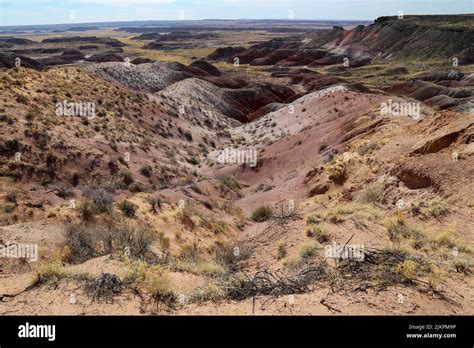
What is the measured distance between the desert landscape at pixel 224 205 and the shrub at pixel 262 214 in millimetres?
89

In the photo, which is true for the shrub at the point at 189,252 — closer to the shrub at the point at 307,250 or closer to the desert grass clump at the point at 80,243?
the desert grass clump at the point at 80,243

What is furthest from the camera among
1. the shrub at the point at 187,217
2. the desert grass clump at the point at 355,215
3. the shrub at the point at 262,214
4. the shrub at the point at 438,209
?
the shrub at the point at 262,214

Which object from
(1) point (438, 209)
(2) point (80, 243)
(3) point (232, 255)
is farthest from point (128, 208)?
(1) point (438, 209)

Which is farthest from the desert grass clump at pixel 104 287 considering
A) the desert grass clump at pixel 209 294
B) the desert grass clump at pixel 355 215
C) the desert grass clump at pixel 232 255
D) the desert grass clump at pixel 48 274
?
the desert grass clump at pixel 355 215

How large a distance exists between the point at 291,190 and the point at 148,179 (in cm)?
799

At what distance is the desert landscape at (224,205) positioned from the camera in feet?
23.4

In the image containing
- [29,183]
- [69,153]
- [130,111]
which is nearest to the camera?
[29,183]

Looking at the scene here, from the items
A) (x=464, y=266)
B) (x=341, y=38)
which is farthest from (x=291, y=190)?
(x=341, y=38)

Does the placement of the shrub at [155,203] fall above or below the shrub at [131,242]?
below

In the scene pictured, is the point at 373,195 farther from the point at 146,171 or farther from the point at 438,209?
the point at 146,171

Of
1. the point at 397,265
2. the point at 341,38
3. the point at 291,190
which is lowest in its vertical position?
the point at 291,190

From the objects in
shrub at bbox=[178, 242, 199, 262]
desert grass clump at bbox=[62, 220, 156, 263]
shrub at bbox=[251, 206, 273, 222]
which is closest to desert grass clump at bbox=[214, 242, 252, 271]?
shrub at bbox=[178, 242, 199, 262]
